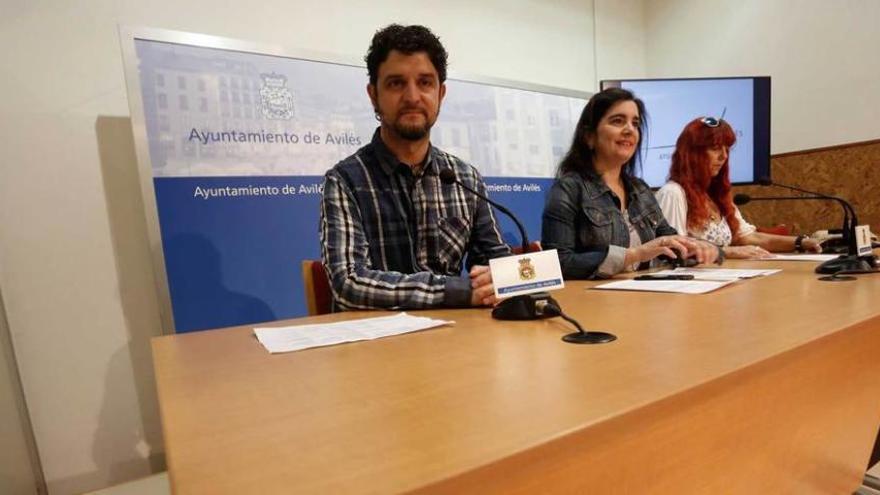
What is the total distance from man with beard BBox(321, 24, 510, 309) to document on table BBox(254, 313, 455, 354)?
0.29 m

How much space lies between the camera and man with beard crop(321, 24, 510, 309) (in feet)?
4.13

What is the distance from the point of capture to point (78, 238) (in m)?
1.76

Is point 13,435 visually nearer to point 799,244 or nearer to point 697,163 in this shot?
point 697,163

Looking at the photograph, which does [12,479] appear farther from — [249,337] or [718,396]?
[718,396]

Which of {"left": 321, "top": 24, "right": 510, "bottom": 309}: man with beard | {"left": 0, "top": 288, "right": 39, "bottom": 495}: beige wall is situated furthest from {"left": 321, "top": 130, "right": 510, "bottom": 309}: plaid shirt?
{"left": 0, "top": 288, "right": 39, "bottom": 495}: beige wall

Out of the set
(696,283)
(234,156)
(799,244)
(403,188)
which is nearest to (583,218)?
(696,283)

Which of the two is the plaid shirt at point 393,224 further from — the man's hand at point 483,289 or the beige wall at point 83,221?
the beige wall at point 83,221

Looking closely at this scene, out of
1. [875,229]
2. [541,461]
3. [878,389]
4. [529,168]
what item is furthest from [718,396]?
[875,229]

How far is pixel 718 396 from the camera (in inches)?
18.2

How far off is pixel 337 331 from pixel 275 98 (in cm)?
151

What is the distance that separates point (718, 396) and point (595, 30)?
348 cm

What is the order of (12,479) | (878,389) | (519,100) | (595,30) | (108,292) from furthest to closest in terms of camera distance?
(595,30) → (519,100) → (108,292) → (12,479) → (878,389)

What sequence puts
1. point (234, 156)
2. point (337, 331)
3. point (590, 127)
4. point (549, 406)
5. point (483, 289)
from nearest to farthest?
point (549, 406) → point (337, 331) → point (483, 289) → point (590, 127) → point (234, 156)

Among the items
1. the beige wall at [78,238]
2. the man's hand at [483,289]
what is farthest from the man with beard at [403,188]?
the beige wall at [78,238]
